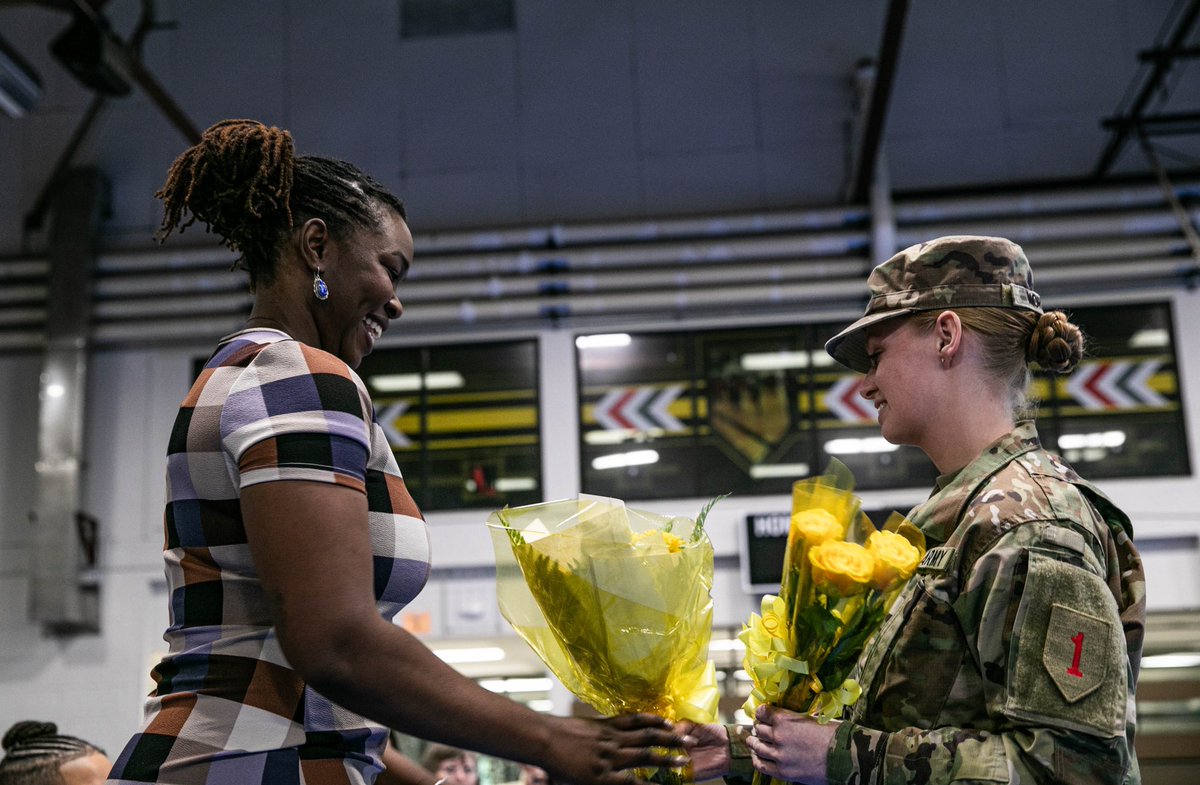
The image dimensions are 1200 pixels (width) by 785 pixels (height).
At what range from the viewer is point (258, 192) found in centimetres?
150

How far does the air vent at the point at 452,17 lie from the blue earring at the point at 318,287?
7.75 metres

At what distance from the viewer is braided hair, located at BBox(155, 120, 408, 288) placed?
1.51 meters

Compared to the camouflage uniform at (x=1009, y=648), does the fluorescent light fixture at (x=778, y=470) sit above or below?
above

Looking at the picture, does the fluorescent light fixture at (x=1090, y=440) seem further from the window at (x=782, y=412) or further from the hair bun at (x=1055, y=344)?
the hair bun at (x=1055, y=344)

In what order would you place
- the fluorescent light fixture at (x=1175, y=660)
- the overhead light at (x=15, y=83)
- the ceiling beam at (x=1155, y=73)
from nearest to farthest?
1. the overhead light at (x=15, y=83)
2. the ceiling beam at (x=1155, y=73)
3. the fluorescent light fixture at (x=1175, y=660)

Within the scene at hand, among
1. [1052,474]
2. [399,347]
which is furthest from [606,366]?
[1052,474]

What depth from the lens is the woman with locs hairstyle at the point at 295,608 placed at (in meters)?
1.26

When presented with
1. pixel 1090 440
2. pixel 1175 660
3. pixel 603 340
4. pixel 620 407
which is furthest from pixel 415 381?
pixel 1175 660

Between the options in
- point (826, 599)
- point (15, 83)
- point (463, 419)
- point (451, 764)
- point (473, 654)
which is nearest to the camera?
point (826, 599)

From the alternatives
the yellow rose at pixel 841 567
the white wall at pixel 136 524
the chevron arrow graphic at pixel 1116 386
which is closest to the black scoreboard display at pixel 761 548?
the white wall at pixel 136 524

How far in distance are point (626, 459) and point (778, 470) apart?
41.7 inches

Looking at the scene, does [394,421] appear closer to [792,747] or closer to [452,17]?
[452,17]

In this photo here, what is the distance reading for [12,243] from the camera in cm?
880

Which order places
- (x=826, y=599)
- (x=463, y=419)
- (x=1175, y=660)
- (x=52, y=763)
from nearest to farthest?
(x=826, y=599) → (x=52, y=763) → (x=1175, y=660) → (x=463, y=419)
